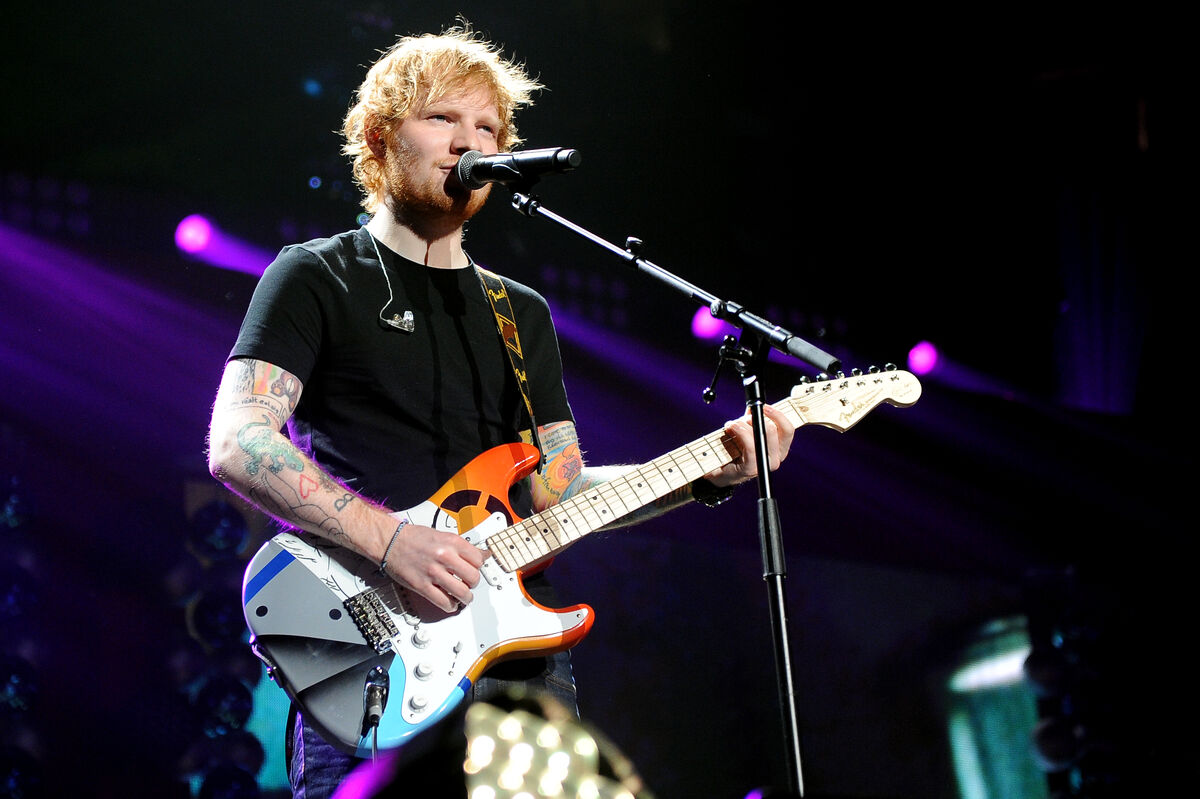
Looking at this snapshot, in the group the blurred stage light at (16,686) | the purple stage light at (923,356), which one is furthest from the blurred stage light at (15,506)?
the purple stage light at (923,356)

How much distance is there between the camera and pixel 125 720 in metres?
3.40

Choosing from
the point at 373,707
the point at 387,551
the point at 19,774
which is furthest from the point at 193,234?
the point at 373,707

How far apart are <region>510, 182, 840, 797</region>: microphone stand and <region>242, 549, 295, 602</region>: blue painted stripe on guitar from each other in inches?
34.1

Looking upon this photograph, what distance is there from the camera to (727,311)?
1.94 meters

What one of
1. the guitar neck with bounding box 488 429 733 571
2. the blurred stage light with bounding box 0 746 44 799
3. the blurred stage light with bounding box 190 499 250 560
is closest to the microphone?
the guitar neck with bounding box 488 429 733 571

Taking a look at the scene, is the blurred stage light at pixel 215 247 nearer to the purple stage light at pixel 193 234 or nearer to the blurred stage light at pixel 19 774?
the purple stage light at pixel 193 234

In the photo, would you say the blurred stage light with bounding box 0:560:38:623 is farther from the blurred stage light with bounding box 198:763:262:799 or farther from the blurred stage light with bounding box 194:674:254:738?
the blurred stage light with bounding box 198:763:262:799

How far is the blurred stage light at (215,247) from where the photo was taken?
11.8 ft

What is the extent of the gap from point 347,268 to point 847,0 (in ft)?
10.2

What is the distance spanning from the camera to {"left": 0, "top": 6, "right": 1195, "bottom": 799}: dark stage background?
3584 millimetres

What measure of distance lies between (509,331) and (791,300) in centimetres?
234

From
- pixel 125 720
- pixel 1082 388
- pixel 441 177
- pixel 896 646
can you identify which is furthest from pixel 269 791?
pixel 1082 388

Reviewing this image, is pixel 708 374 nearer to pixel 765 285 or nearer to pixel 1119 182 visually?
pixel 765 285

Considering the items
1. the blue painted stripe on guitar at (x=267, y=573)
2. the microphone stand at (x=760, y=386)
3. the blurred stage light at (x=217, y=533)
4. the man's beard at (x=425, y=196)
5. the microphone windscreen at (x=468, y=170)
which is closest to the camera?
the microphone stand at (x=760, y=386)
